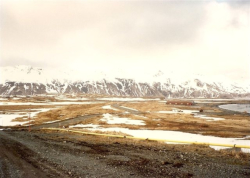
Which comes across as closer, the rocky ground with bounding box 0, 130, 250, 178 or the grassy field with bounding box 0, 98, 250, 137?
the rocky ground with bounding box 0, 130, 250, 178

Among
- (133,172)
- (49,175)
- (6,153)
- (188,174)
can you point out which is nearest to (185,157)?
(188,174)

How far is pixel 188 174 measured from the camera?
1644 centimetres

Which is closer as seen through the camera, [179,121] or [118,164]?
[118,164]

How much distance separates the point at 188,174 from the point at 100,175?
7.32m

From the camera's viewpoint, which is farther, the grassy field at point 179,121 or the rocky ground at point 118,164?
the grassy field at point 179,121

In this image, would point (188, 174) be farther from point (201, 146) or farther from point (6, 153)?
point (6, 153)

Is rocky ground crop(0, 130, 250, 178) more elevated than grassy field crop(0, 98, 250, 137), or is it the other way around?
rocky ground crop(0, 130, 250, 178)

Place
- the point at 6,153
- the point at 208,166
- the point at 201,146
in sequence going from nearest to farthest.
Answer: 1. the point at 208,166
2. the point at 6,153
3. the point at 201,146

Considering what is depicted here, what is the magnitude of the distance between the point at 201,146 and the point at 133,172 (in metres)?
16.1

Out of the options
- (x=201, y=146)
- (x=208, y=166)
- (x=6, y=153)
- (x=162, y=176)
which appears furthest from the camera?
(x=201, y=146)

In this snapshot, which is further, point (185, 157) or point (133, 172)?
point (185, 157)

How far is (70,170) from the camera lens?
59.3 feet

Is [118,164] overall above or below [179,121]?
above

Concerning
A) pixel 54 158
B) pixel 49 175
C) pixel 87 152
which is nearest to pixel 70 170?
pixel 49 175
